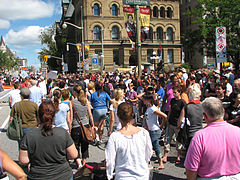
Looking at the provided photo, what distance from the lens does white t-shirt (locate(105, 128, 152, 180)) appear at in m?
3.25

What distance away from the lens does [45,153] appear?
316 centimetres

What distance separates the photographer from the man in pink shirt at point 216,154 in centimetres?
272

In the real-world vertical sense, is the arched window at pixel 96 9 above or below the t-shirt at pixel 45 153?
above

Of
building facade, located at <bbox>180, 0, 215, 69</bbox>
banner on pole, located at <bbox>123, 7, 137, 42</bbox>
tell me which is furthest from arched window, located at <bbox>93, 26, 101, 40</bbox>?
banner on pole, located at <bbox>123, 7, 137, 42</bbox>

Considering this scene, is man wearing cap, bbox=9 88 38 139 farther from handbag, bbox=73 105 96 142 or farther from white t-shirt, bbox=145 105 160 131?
white t-shirt, bbox=145 105 160 131

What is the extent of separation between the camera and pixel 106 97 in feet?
26.7

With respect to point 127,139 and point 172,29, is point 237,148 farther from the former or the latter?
point 172,29

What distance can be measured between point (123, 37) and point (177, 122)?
3978 cm

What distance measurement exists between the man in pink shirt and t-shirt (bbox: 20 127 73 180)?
62.7 inches

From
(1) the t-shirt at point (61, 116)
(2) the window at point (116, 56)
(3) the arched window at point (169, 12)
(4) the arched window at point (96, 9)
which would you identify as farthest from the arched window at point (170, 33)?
(1) the t-shirt at point (61, 116)

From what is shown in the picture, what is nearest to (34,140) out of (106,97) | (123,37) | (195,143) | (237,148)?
(195,143)

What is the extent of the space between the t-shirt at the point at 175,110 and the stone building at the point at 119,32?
34.8m

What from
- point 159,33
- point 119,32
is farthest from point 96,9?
point 159,33

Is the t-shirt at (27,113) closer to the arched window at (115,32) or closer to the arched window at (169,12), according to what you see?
the arched window at (115,32)
